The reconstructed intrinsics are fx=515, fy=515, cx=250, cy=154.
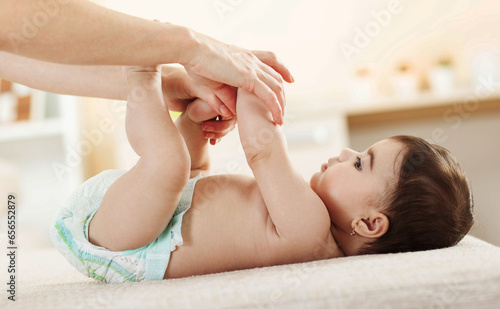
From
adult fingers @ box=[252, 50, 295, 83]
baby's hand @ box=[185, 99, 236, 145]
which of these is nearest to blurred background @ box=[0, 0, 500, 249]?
baby's hand @ box=[185, 99, 236, 145]

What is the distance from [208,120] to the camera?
1205mm

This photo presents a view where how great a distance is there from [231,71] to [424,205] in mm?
462

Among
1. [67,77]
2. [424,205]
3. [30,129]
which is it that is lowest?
[30,129]

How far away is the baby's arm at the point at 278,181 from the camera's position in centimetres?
97

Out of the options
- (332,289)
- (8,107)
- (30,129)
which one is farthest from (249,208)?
(8,107)

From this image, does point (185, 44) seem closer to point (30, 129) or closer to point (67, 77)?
point (67, 77)

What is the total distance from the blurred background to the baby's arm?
72.8 inches

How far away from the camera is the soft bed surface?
0.75m

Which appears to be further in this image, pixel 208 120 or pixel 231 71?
pixel 208 120

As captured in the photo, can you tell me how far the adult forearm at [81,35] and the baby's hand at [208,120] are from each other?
25cm

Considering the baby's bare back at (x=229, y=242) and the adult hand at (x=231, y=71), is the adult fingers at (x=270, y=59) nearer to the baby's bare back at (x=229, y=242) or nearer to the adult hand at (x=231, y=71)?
the adult hand at (x=231, y=71)

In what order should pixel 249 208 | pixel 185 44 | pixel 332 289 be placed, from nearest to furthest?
1. pixel 332 289
2. pixel 185 44
3. pixel 249 208

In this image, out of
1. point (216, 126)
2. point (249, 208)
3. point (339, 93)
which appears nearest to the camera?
point (249, 208)

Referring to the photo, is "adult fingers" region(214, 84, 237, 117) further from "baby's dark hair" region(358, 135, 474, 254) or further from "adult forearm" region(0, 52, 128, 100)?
"baby's dark hair" region(358, 135, 474, 254)
